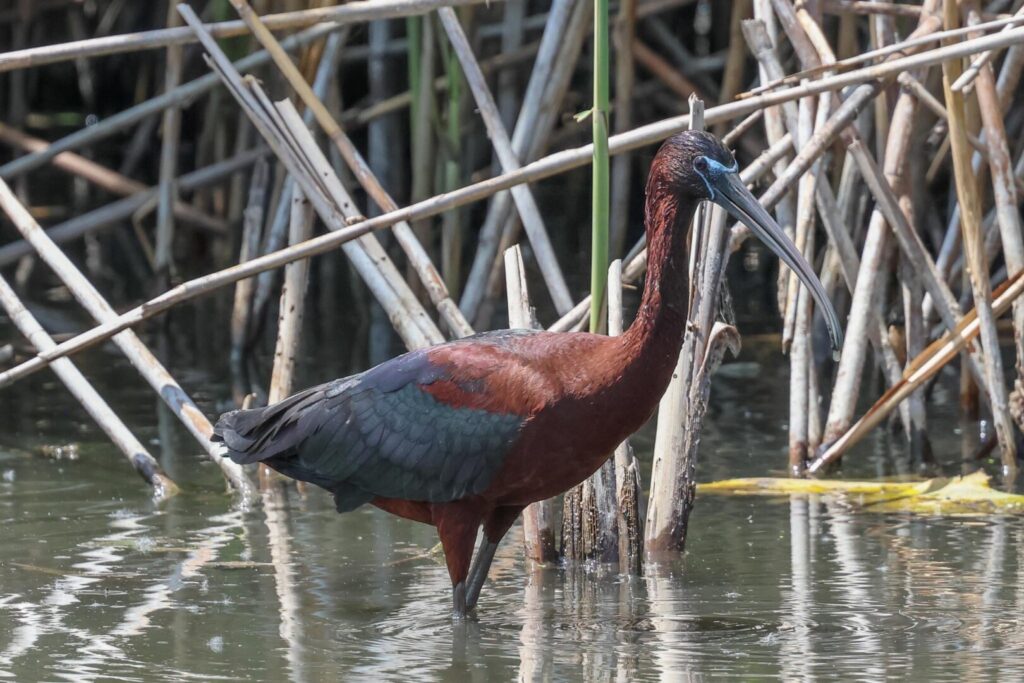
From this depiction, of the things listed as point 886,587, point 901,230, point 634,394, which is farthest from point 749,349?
point 634,394

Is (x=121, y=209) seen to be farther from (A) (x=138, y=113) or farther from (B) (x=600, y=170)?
(B) (x=600, y=170)

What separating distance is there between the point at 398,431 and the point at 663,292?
944mm

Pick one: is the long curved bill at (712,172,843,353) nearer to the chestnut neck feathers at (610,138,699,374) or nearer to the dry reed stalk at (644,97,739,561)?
the chestnut neck feathers at (610,138,699,374)

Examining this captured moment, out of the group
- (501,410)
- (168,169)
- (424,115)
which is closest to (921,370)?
(501,410)

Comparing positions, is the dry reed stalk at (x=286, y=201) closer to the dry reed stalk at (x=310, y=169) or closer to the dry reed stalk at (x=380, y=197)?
the dry reed stalk at (x=380, y=197)

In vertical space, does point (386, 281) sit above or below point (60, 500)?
above

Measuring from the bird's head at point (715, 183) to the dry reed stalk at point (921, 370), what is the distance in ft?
5.47

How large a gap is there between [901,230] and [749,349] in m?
2.82

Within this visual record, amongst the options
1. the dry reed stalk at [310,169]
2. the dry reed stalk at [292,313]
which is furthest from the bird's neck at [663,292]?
the dry reed stalk at [292,313]

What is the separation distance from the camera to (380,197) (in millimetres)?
6242

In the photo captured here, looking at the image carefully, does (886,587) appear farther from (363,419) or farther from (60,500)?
(60,500)

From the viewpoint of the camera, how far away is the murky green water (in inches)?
176

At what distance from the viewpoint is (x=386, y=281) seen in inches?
244

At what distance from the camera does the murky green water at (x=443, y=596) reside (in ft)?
14.7
